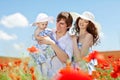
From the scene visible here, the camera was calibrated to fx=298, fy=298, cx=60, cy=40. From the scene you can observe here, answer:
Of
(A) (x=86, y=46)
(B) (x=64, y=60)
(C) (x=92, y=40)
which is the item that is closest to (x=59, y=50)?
(B) (x=64, y=60)

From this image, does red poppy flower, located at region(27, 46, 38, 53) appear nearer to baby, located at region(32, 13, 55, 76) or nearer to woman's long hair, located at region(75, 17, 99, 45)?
baby, located at region(32, 13, 55, 76)

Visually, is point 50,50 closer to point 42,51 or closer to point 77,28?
point 42,51

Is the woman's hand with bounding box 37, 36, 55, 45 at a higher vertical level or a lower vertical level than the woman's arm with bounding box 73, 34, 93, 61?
higher

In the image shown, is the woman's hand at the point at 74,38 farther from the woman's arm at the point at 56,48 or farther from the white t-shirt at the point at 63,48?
the woman's arm at the point at 56,48

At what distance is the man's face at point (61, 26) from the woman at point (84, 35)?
10 cm

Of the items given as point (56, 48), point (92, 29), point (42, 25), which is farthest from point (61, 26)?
point (56, 48)

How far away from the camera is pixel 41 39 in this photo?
2.60 m

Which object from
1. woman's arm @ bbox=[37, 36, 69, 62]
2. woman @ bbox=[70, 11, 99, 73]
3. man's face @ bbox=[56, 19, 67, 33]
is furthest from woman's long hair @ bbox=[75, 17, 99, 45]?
woman's arm @ bbox=[37, 36, 69, 62]

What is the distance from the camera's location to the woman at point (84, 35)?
8.62ft

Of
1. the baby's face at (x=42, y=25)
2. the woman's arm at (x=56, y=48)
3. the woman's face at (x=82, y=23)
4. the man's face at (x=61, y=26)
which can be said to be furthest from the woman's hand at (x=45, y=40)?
the woman's face at (x=82, y=23)

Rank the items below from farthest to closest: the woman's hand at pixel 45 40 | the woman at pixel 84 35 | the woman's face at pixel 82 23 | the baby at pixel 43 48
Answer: the woman's face at pixel 82 23, the baby at pixel 43 48, the woman at pixel 84 35, the woman's hand at pixel 45 40

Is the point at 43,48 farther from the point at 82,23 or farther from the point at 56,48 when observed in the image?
the point at 82,23

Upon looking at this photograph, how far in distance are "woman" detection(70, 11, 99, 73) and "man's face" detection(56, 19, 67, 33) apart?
95mm

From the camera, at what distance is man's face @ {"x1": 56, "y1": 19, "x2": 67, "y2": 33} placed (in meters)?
2.93
